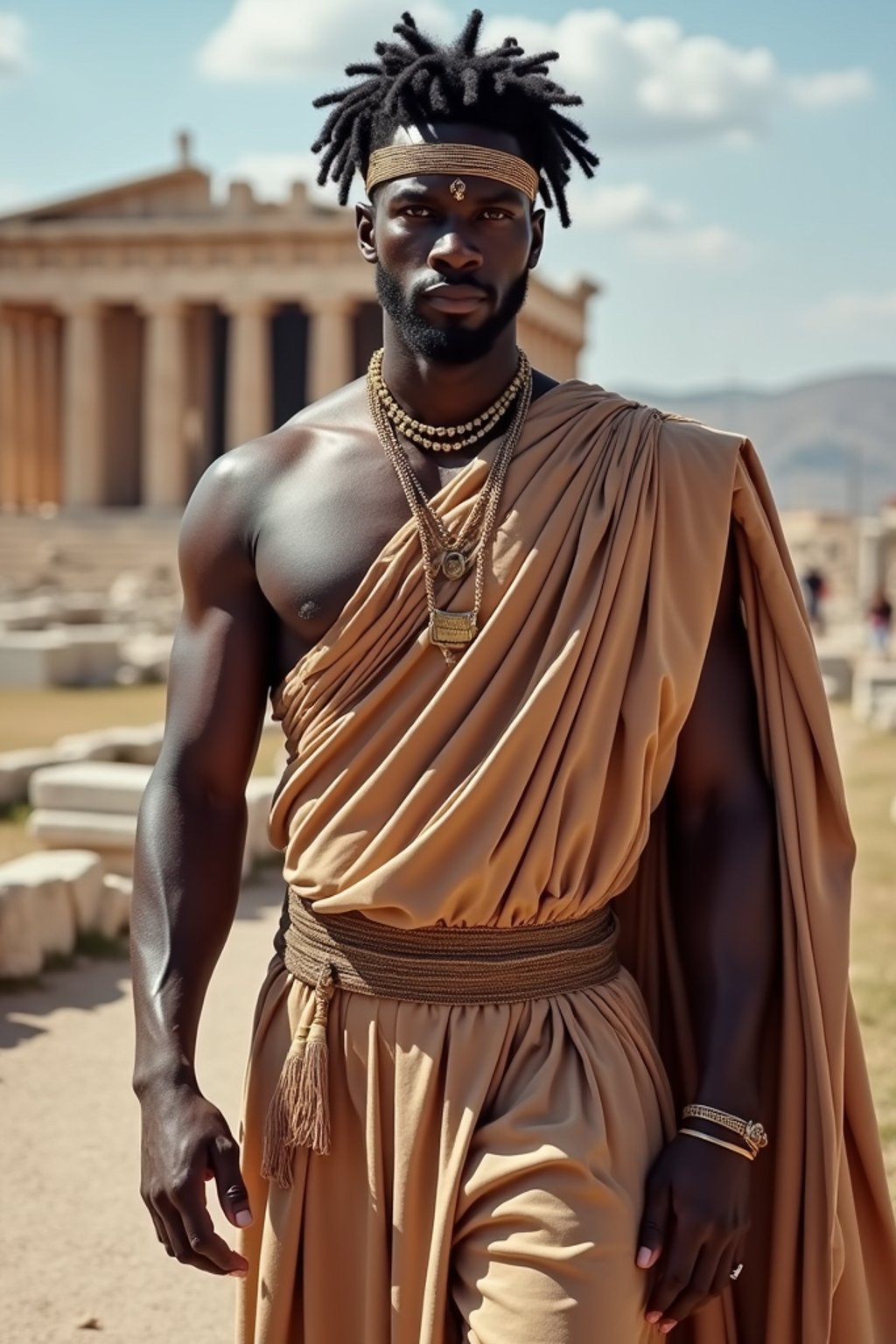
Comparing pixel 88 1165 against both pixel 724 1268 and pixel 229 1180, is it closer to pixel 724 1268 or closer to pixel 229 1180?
pixel 229 1180

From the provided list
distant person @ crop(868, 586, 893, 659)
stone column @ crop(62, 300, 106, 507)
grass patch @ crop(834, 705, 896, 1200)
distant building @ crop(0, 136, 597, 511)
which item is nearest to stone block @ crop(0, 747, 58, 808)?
grass patch @ crop(834, 705, 896, 1200)

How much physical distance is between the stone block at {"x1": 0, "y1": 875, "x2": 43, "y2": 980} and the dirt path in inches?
5.2

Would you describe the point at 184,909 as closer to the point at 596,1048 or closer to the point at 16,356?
the point at 596,1048

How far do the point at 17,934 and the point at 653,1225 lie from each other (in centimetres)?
533

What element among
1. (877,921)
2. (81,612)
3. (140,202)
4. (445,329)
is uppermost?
(140,202)

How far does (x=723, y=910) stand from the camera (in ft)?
8.87

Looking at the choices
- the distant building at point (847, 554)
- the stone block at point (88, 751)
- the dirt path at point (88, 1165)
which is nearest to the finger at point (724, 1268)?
the dirt path at point (88, 1165)

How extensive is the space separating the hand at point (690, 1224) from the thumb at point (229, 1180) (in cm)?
60

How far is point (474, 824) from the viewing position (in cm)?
253

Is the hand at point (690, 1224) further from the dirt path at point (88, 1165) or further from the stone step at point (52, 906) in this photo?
the stone step at point (52, 906)

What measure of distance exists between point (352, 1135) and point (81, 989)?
4.94 meters

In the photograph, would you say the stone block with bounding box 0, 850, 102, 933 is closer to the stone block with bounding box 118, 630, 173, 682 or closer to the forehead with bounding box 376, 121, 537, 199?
the forehead with bounding box 376, 121, 537, 199

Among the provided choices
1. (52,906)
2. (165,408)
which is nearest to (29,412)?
(165,408)

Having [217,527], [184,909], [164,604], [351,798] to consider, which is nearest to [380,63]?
[217,527]
